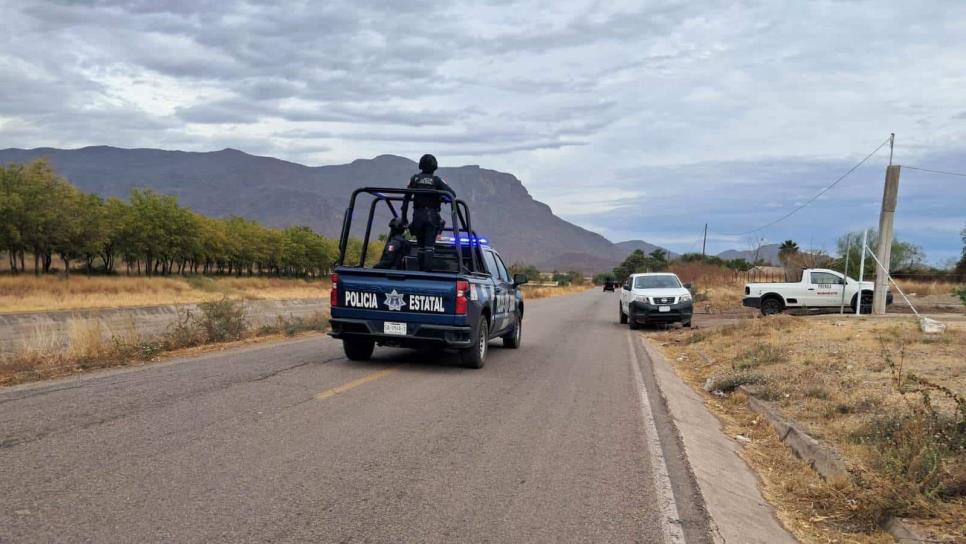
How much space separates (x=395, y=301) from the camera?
10336 millimetres

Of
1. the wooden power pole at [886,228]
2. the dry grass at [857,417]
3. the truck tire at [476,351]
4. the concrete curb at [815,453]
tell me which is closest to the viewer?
the concrete curb at [815,453]

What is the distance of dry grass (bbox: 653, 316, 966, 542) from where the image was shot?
5047 millimetres

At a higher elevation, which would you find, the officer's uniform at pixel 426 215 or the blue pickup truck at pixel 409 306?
the officer's uniform at pixel 426 215

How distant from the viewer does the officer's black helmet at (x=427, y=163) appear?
1103 cm

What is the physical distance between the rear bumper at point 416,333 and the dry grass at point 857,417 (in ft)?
11.9

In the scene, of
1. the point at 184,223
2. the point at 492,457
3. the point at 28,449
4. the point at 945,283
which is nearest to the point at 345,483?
the point at 492,457

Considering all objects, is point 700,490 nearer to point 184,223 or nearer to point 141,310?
point 141,310

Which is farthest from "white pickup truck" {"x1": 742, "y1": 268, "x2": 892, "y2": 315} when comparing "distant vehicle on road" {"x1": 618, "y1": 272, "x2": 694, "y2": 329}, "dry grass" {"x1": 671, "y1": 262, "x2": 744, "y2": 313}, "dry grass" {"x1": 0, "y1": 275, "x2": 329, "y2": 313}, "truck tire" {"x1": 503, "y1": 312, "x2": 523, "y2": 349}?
"dry grass" {"x1": 0, "y1": 275, "x2": 329, "y2": 313}

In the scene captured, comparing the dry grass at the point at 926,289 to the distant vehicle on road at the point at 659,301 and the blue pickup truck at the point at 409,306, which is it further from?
the blue pickup truck at the point at 409,306

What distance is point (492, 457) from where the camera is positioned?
6074 millimetres

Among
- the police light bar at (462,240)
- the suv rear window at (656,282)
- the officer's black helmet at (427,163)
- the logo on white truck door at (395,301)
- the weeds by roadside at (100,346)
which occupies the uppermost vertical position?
the officer's black helmet at (427,163)

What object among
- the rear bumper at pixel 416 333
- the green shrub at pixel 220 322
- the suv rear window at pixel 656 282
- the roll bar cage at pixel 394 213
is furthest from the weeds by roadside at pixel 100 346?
the suv rear window at pixel 656 282

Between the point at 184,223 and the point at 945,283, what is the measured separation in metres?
62.9

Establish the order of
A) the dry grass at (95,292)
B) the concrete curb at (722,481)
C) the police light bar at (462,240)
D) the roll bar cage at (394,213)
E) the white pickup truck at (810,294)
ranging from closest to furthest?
the concrete curb at (722,481)
the roll bar cage at (394,213)
the police light bar at (462,240)
the white pickup truck at (810,294)
the dry grass at (95,292)
